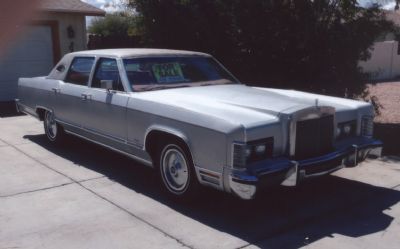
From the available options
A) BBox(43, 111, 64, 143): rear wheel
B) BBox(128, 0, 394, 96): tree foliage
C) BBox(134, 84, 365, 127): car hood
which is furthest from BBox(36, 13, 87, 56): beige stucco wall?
BBox(134, 84, 365, 127): car hood

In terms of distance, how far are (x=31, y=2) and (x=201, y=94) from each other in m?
4.23

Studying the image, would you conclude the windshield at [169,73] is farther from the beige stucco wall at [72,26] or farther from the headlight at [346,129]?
the beige stucco wall at [72,26]

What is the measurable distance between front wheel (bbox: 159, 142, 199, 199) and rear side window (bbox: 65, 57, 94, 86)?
206cm

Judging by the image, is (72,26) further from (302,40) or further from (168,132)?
(168,132)

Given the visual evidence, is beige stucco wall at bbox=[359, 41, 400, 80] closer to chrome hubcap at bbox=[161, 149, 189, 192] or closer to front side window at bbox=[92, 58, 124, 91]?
front side window at bbox=[92, 58, 124, 91]

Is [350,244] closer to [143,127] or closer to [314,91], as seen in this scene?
[143,127]

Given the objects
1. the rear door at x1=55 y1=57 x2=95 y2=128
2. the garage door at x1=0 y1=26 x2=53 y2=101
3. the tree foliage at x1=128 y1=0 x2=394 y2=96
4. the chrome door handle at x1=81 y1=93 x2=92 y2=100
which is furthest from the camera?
the garage door at x1=0 y1=26 x2=53 y2=101

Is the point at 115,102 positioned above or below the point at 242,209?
above

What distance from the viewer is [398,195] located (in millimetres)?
5168

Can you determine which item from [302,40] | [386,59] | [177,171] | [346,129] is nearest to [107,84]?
[177,171]

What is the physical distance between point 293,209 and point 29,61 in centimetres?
1017

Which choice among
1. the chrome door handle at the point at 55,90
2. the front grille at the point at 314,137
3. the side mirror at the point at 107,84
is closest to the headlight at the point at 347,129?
the front grille at the point at 314,137

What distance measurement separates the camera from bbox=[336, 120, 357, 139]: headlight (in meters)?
4.95

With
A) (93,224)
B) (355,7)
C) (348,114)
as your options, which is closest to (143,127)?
(93,224)
